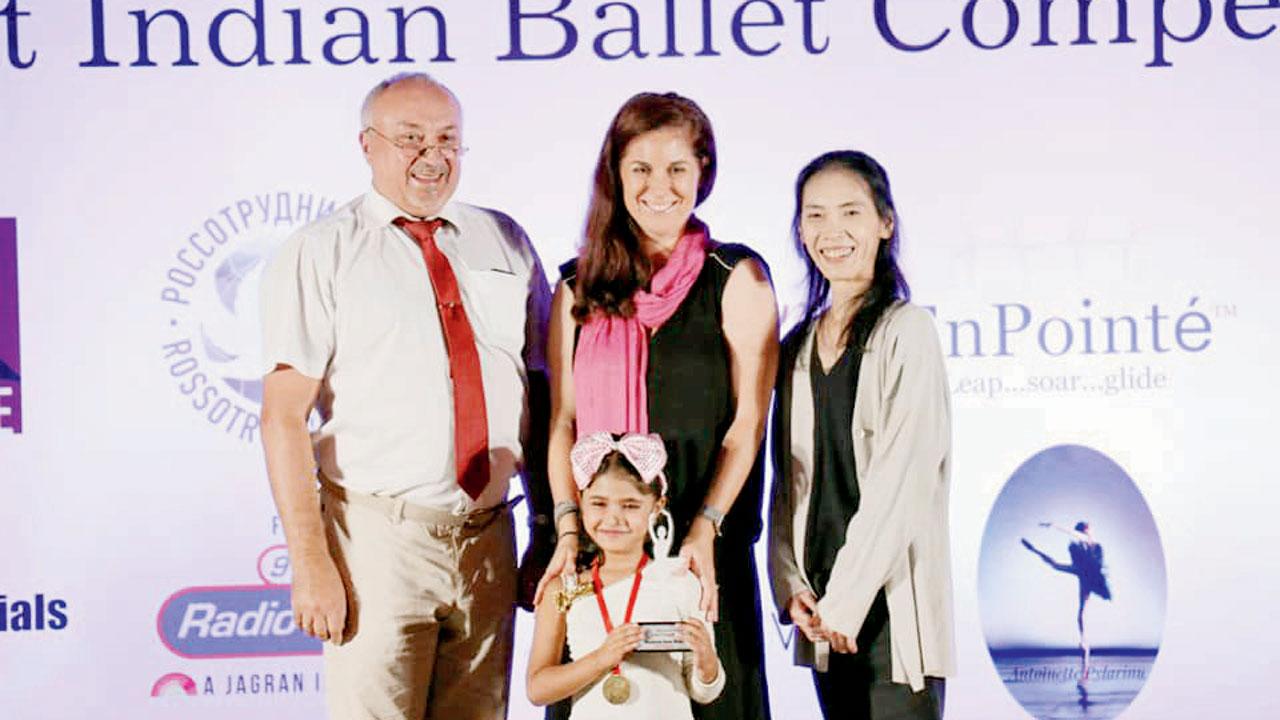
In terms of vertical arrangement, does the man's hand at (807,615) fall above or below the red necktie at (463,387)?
below

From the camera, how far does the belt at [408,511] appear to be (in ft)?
11.8

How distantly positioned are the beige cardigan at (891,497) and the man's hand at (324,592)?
3.26 ft

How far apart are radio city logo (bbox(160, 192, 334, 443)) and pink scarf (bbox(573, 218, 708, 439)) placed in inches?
33.1

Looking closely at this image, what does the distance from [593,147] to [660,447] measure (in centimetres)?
87

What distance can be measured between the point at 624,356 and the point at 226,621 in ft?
3.99

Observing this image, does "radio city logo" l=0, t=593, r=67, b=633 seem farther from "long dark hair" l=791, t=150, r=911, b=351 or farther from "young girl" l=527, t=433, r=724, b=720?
"long dark hair" l=791, t=150, r=911, b=351

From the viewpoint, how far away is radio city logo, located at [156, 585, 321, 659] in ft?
13.2

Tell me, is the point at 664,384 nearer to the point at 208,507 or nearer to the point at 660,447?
the point at 660,447

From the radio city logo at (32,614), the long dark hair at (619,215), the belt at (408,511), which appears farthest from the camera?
the radio city logo at (32,614)

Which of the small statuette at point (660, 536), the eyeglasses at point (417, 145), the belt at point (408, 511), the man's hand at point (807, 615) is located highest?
the eyeglasses at point (417, 145)

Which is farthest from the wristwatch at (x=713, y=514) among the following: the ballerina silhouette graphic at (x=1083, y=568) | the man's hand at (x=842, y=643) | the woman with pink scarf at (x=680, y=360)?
the ballerina silhouette graphic at (x=1083, y=568)

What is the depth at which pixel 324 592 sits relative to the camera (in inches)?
143

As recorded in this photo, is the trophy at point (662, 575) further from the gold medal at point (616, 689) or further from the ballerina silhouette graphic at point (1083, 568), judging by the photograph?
the ballerina silhouette graphic at point (1083, 568)

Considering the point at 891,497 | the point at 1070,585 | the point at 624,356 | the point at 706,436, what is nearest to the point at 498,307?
the point at 624,356
